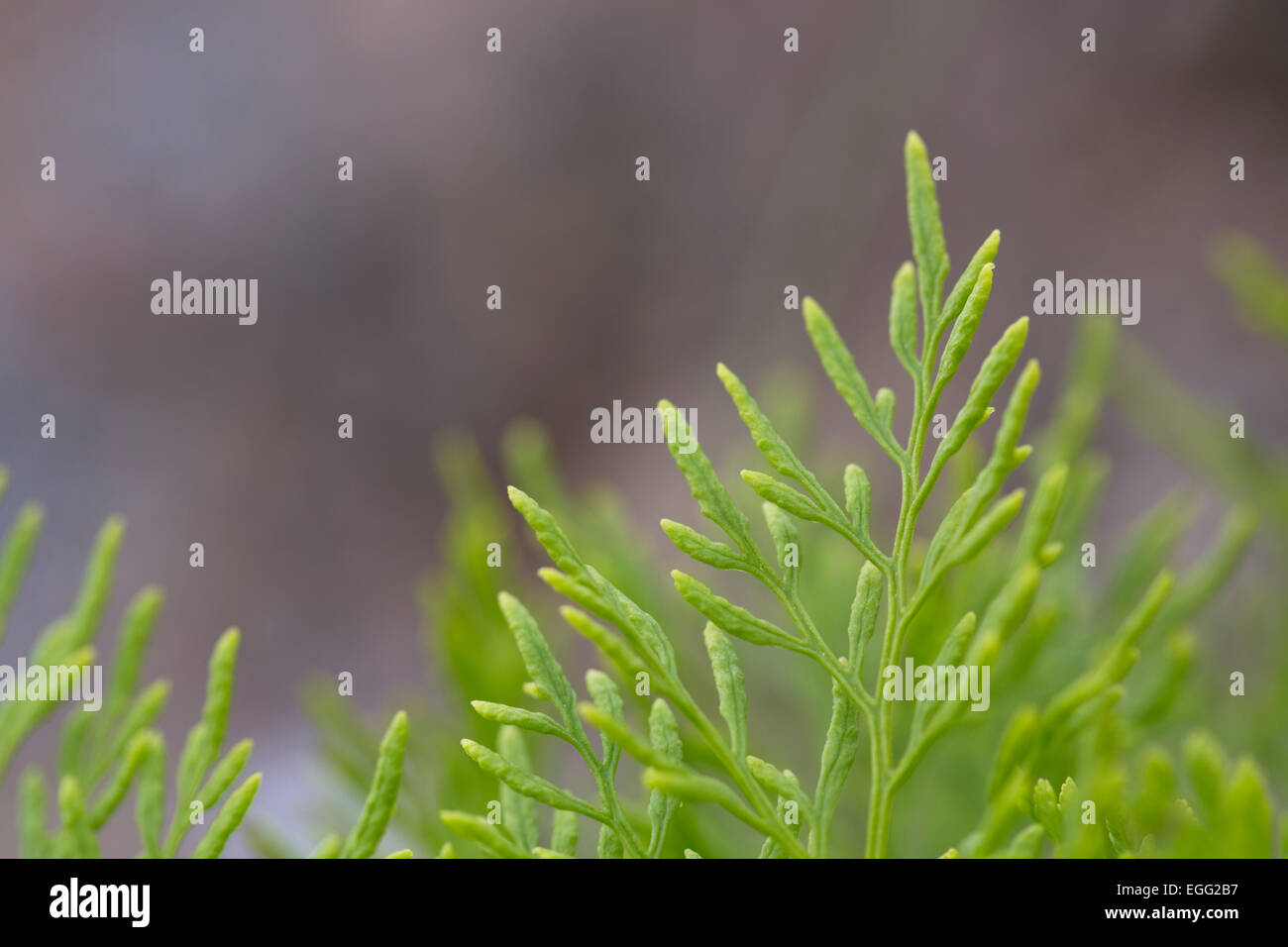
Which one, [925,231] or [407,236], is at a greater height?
[407,236]

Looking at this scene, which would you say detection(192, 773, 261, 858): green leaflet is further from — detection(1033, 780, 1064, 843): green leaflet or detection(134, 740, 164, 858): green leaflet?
detection(1033, 780, 1064, 843): green leaflet

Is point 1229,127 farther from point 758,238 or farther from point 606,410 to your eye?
point 606,410

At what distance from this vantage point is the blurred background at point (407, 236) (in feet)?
6.01

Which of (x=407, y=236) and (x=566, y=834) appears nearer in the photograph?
(x=566, y=834)

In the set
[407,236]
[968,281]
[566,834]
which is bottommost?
[566,834]

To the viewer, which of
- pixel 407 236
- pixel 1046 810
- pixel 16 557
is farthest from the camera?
pixel 407 236

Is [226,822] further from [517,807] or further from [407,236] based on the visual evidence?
[407,236]

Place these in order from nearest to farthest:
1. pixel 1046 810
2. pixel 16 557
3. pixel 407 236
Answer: pixel 1046 810
pixel 16 557
pixel 407 236

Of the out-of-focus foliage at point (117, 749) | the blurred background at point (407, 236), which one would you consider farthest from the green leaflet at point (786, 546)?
the blurred background at point (407, 236)

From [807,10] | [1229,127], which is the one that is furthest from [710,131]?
[1229,127]

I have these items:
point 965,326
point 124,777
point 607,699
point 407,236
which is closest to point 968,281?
point 965,326

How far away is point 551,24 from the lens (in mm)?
2035

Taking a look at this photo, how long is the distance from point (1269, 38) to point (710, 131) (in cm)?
96

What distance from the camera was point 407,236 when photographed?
209 centimetres
